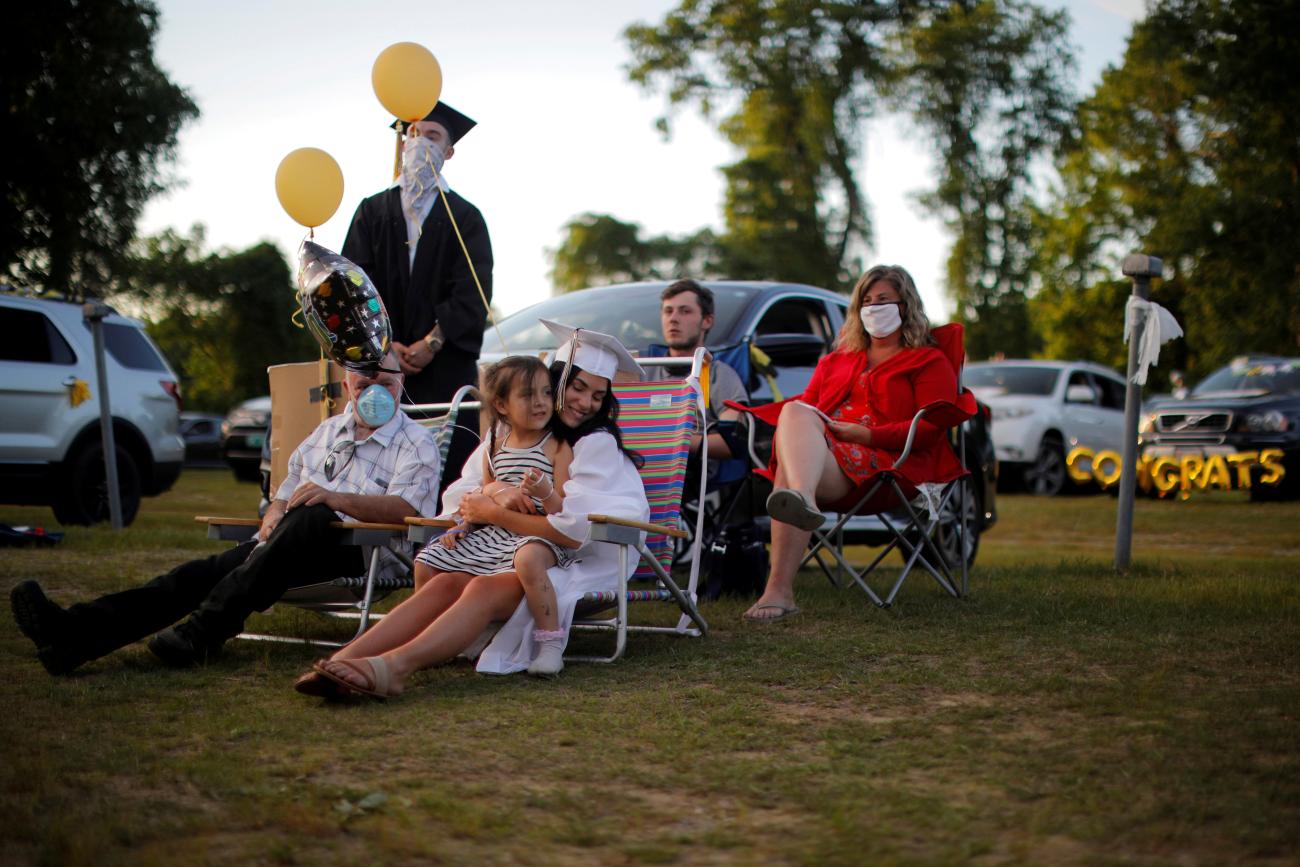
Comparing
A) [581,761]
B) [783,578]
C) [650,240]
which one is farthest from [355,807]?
[650,240]

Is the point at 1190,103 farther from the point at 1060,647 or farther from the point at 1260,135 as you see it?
the point at 1060,647

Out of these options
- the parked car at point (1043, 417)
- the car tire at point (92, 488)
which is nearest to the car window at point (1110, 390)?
the parked car at point (1043, 417)

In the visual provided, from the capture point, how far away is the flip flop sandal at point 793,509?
5.46 meters

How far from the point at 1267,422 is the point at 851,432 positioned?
1188 cm

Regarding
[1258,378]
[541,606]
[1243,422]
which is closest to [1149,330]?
[541,606]

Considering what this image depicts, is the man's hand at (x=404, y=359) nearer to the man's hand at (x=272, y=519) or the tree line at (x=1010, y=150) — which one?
the man's hand at (x=272, y=519)

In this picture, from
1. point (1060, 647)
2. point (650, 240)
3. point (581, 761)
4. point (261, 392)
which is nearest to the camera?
point (581, 761)

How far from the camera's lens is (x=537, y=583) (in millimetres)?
4426

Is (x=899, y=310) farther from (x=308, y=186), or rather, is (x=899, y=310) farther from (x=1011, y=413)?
(x=1011, y=413)

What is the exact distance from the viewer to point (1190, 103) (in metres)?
31.7

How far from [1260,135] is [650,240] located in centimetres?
3434

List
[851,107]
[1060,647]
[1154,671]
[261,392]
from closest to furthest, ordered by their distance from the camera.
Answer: [1154,671] → [1060,647] → [851,107] → [261,392]

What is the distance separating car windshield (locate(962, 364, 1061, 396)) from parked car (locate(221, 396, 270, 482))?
32.0 feet

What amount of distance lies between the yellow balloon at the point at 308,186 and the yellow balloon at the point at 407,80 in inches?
15.6
